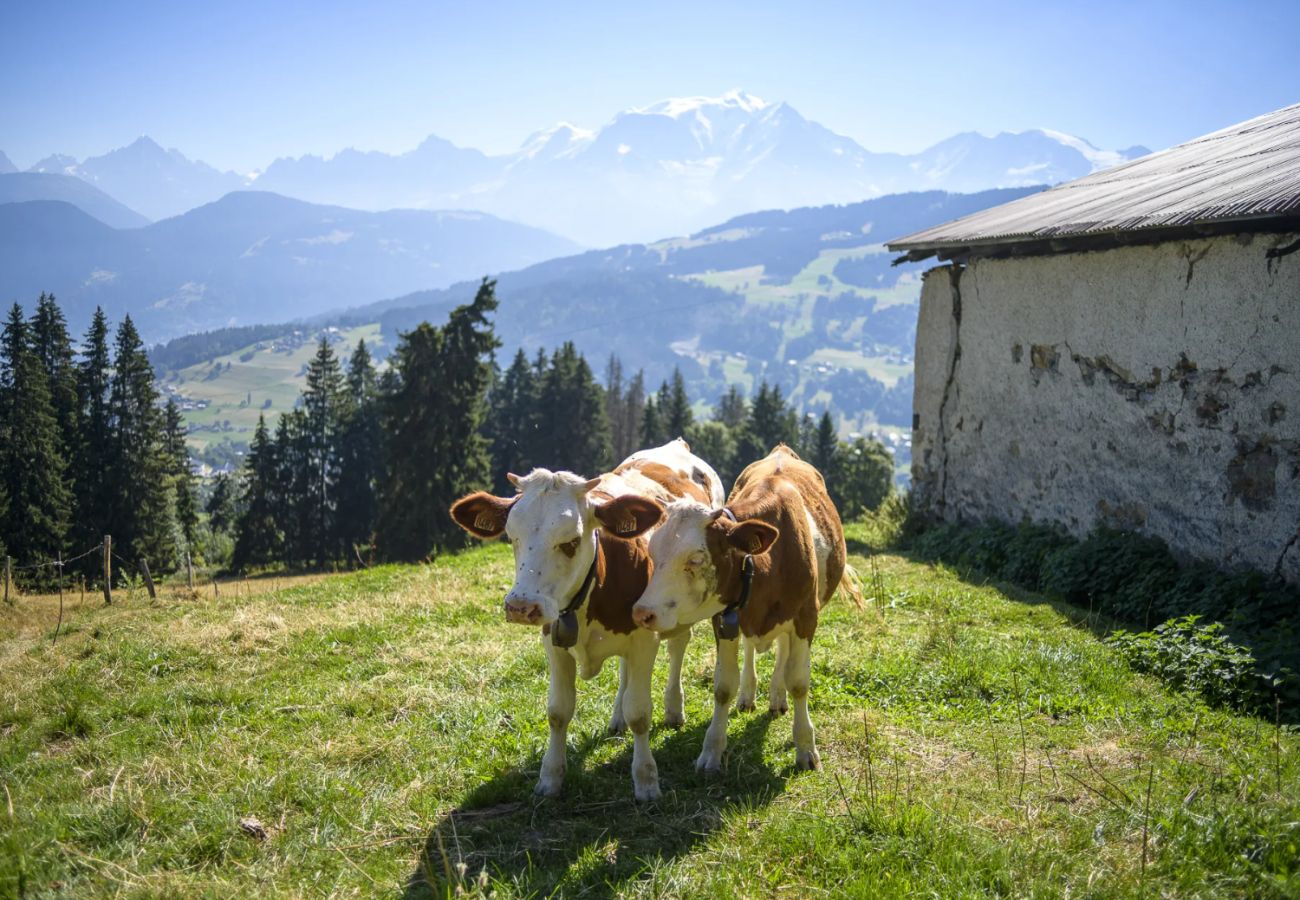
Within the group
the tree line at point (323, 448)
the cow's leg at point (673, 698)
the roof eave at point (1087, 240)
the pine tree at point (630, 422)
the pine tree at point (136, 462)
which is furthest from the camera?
the pine tree at point (630, 422)

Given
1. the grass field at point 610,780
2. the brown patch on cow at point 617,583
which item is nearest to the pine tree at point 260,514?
the grass field at point 610,780

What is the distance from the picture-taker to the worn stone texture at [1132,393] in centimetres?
819

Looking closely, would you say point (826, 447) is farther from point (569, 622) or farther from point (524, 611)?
point (524, 611)

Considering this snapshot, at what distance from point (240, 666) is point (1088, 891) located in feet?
22.9

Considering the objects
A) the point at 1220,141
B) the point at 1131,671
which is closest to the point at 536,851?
the point at 1131,671

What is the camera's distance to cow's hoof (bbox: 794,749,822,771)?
545cm

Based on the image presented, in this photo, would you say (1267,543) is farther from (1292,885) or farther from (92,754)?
(92,754)

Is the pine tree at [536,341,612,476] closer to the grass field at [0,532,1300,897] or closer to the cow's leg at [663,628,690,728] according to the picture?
the grass field at [0,532,1300,897]

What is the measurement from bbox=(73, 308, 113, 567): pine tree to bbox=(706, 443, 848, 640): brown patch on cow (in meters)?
48.2

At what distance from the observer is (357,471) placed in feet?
199

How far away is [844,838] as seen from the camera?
4.41 metres

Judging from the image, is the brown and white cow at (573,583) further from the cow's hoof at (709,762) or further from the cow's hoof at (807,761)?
the cow's hoof at (807,761)

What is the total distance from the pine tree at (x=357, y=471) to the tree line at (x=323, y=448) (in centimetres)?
11

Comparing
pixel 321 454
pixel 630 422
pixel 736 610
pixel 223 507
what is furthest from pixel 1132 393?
pixel 630 422
